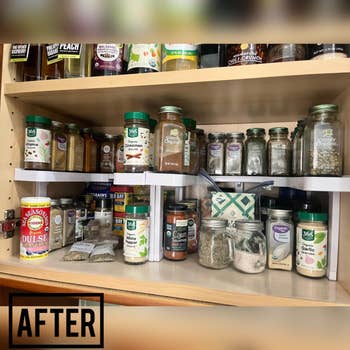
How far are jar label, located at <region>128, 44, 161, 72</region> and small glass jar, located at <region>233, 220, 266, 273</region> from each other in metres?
0.45

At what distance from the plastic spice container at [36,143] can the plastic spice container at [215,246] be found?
0.48m

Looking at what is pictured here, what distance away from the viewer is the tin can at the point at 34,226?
2.10 feet

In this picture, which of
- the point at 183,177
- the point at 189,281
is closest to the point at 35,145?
the point at 183,177

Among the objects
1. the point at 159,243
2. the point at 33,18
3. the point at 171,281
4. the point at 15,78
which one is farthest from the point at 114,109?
the point at 33,18

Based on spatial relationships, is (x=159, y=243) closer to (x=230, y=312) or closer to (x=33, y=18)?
(x=230, y=312)

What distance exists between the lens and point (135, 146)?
623mm

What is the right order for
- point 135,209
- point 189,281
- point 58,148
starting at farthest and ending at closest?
point 58,148 → point 135,209 → point 189,281

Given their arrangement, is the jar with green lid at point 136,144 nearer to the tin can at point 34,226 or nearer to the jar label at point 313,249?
the tin can at point 34,226

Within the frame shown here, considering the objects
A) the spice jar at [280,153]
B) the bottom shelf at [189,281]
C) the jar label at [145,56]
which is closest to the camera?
the bottom shelf at [189,281]

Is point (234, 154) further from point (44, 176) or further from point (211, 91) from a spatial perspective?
point (44, 176)

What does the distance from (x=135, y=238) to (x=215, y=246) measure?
0.21 m

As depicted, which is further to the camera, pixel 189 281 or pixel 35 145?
pixel 35 145

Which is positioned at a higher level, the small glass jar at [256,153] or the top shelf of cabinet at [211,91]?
the top shelf of cabinet at [211,91]

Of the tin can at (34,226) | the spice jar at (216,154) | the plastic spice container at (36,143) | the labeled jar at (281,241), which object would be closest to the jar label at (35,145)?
the plastic spice container at (36,143)
